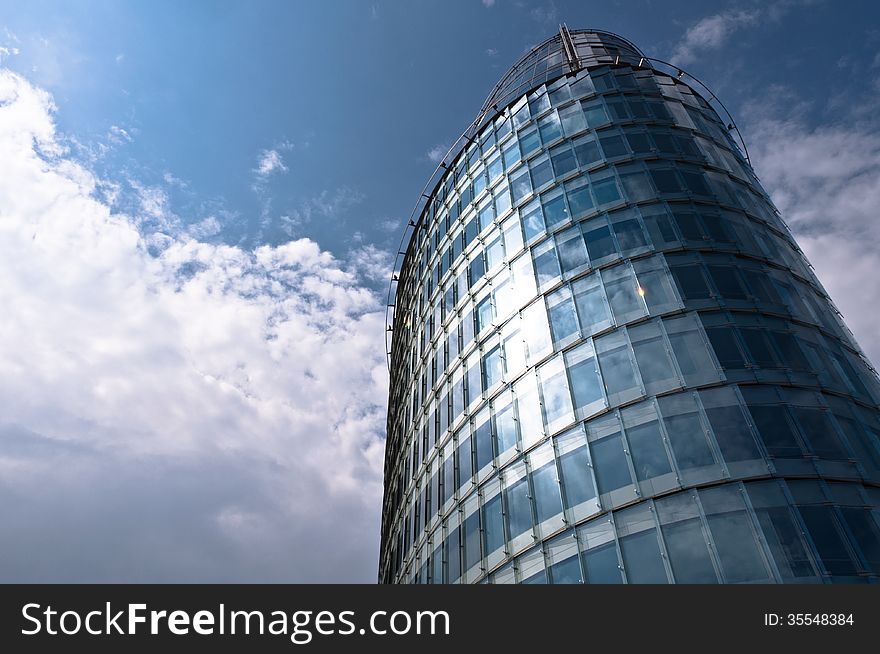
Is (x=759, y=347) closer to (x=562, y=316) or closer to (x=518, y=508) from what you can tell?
(x=562, y=316)

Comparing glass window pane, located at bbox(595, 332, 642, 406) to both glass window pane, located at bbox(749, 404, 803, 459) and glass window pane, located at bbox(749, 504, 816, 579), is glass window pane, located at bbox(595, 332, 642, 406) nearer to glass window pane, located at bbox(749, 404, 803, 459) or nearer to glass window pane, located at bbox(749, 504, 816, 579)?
glass window pane, located at bbox(749, 404, 803, 459)

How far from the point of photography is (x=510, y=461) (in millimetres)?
23047

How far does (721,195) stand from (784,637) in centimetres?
1912

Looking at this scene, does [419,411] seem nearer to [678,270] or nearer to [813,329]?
[678,270]

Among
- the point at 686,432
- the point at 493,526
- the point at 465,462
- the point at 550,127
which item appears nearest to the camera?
the point at 686,432

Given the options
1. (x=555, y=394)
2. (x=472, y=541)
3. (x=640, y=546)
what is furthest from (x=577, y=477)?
(x=472, y=541)

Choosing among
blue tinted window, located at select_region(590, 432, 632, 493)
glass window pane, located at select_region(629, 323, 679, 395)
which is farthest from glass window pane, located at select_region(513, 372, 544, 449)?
glass window pane, located at select_region(629, 323, 679, 395)

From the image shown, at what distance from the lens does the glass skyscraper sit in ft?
58.6

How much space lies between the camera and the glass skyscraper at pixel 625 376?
17.9m

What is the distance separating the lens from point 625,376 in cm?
2150

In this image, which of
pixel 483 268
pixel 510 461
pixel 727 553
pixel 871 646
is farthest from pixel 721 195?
pixel 871 646

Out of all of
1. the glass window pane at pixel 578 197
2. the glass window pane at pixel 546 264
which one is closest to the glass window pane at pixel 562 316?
the glass window pane at pixel 546 264

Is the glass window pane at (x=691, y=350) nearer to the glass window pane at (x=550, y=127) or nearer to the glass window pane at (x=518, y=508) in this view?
the glass window pane at (x=518, y=508)

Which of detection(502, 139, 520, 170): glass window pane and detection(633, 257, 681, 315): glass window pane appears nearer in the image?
detection(633, 257, 681, 315): glass window pane
